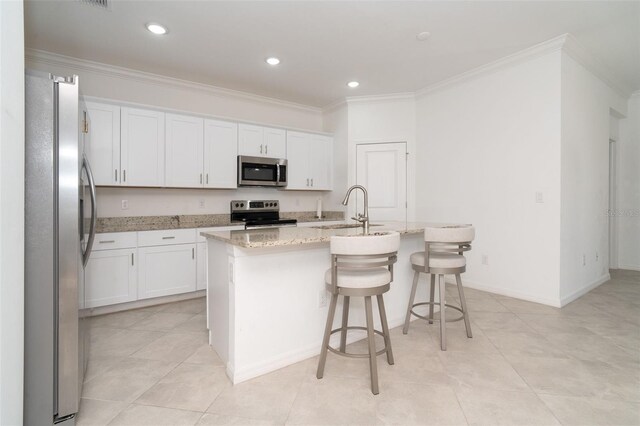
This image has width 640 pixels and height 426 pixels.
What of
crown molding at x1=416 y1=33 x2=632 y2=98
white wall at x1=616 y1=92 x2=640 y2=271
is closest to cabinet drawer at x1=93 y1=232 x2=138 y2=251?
crown molding at x1=416 y1=33 x2=632 y2=98

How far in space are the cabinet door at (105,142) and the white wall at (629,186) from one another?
6845 millimetres

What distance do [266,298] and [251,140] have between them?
281cm

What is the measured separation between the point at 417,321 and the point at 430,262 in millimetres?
732

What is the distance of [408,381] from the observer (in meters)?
1.90

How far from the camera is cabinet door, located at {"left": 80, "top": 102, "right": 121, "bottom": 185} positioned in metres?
3.22

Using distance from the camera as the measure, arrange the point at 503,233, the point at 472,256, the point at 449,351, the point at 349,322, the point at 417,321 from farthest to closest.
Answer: the point at 472,256
the point at 503,233
the point at 417,321
the point at 349,322
the point at 449,351

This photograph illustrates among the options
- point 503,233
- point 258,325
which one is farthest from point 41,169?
point 503,233

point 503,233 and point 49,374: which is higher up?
point 503,233

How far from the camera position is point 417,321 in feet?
9.31

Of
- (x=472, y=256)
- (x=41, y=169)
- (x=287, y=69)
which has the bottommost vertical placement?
(x=472, y=256)

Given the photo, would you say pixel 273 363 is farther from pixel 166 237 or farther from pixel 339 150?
pixel 339 150

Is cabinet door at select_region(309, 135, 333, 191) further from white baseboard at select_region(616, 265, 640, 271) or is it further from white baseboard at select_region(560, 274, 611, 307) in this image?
white baseboard at select_region(616, 265, 640, 271)

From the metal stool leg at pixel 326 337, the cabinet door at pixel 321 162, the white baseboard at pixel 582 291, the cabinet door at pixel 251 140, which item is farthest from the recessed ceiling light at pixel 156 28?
the white baseboard at pixel 582 291

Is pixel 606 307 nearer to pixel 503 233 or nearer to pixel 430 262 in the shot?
pixel 503 233
